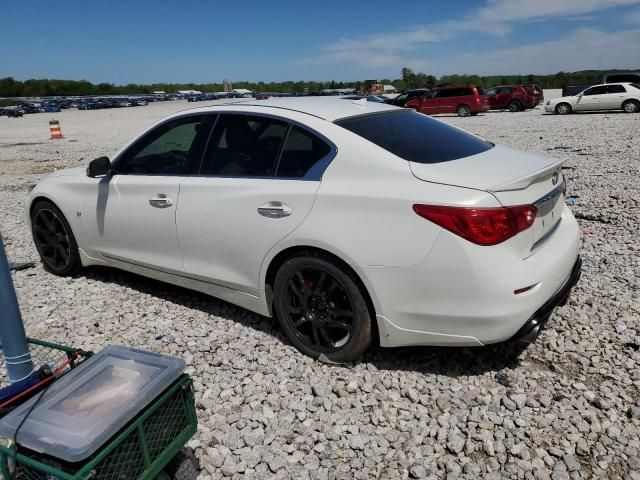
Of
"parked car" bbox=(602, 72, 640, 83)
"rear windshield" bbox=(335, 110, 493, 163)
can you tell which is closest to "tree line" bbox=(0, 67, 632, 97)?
"parked car" bbox=(602, 72, 640, 83)

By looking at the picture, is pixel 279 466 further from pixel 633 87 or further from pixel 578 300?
pixel 633 87

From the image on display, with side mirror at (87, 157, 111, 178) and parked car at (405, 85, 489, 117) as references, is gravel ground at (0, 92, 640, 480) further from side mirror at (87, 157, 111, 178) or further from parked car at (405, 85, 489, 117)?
parked car at (405, 85, 489, 117)

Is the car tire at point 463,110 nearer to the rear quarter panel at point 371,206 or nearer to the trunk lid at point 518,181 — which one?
the trunk lid at point 518,181

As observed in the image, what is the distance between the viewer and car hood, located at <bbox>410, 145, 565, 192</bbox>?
9.36ft

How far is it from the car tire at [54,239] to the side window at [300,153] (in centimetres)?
255

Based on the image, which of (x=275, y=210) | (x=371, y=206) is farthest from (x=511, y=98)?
(x=371, y=206)

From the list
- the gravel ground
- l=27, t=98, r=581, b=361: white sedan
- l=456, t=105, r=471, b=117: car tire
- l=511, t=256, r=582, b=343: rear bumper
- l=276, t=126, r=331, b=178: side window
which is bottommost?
the gravel ground

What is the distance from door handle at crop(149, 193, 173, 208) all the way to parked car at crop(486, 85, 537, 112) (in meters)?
28.6

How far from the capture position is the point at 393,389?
3.14 metres

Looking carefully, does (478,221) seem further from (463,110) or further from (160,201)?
(463,110)

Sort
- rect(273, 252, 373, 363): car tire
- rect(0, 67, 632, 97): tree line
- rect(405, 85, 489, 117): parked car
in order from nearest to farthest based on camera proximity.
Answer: rect(273, 252, 373, 363): car tire → rect(405, 85, 489, 117): parked car → rect(0, 67, 632, 97): tree line

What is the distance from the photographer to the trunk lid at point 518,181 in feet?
9.31

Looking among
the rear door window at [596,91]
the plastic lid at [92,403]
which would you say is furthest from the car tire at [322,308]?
the rear door window at [596,91]

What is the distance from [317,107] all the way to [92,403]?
2.42m
